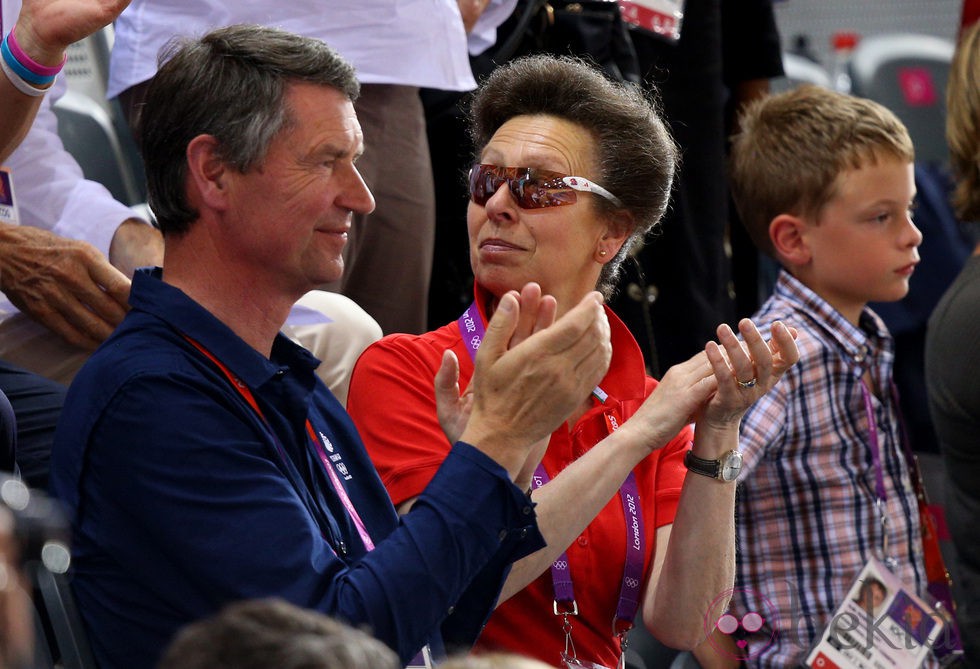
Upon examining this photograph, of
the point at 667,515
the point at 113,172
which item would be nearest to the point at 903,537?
the point at 667,515

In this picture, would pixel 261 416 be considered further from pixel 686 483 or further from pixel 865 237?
pixel 865 237

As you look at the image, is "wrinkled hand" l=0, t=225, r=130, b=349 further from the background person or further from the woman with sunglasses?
the background person

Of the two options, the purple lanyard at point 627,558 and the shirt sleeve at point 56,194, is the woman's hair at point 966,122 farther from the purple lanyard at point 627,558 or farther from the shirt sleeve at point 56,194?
the shirt sleeve at point 56,194

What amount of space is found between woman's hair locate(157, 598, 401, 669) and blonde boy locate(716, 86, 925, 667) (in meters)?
2.06

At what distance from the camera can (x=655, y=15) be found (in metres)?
4.02

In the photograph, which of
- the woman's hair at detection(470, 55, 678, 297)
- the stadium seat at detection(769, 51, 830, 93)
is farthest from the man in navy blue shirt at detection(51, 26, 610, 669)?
the stadium seat at detection(769, 51, 830, 93)

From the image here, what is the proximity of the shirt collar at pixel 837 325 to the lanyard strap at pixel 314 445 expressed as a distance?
4.87ft

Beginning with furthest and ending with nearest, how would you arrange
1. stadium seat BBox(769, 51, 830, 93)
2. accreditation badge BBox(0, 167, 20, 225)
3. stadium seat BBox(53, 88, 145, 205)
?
stadium seat BBox(769, 51, 830, 93) < stadium seat BBox(53, 88, 145, 205) < accreditation badge BBox(0, 167, 20, 225)

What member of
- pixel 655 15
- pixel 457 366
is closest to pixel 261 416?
pixel 457 366

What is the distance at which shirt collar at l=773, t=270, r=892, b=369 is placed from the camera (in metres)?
3.14

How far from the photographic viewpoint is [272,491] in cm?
177

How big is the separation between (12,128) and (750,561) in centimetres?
179

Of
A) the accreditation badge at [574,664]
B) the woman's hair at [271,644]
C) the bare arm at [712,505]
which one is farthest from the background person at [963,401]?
the woman's hair at [271,644]

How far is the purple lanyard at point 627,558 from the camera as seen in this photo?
2332mm
